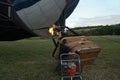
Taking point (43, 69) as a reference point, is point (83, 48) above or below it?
above

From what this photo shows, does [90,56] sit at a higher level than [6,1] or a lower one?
lower

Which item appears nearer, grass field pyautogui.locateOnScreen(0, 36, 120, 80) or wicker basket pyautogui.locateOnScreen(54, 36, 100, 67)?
wicker basket pyautogui.locateOnScreen(54, 36, 100, 67)

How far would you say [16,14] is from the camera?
528 inches

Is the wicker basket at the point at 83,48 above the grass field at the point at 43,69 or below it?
above

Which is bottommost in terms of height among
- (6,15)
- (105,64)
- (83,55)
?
(105,64)

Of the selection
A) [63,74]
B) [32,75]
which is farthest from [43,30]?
[63,74]

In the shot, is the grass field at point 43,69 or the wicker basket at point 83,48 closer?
the wicker basket at point 83,48

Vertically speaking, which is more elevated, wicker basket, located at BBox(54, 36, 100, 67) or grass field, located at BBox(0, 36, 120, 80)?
wicker basket, located at BBox(54, 36, 100, 67)

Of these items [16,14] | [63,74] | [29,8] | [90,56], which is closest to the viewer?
[63,74]

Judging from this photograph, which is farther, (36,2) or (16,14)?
(36,2)

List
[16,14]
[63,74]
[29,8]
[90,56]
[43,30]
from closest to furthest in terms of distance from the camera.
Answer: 1. [63,74]
2. [90,56]
3. [16,14]
4. [29,8]
5. [43,30]

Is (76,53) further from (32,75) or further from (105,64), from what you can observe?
(105,64)

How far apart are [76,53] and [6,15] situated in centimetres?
454

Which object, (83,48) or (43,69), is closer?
(83,48)
